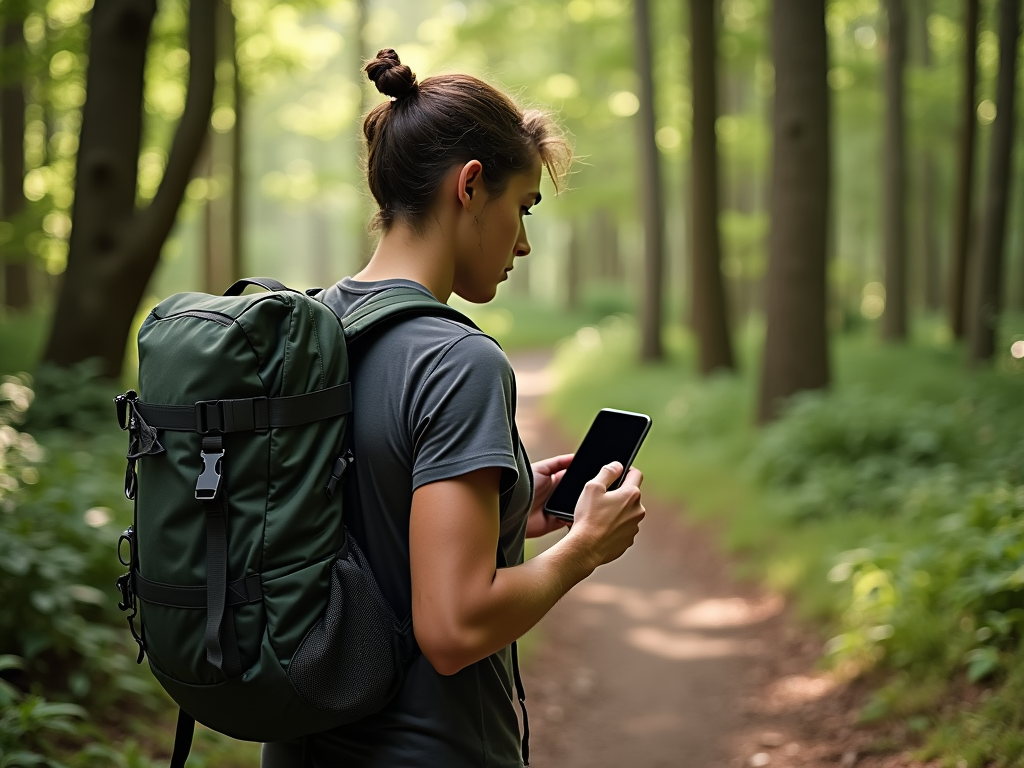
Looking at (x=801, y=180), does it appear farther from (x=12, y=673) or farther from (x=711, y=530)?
(x=12, y=673)

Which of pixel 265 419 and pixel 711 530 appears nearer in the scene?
pixel 265 419

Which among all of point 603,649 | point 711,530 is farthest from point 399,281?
point 711,530

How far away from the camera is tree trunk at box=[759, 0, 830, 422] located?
9320 mm

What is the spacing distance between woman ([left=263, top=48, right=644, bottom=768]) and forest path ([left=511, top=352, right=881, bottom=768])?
3.27 m

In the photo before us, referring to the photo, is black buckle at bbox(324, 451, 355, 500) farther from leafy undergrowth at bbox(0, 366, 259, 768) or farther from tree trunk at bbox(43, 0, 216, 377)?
tree trunk at bbox(43, 0, 216, 377)

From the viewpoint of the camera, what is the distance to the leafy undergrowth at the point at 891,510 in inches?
171

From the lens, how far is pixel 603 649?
6.57 m

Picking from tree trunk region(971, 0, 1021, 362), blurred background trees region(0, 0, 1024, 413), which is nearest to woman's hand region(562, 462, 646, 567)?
blurred background trees region(0, 0, 1024, 413)

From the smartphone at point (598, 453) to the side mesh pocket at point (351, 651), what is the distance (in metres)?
0.59

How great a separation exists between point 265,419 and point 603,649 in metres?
5.41

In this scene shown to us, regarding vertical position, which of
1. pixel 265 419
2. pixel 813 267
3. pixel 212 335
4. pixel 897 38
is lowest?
pixel 813 267

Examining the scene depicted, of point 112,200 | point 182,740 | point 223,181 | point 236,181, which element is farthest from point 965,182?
point 182,740

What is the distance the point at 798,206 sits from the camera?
9664 mm

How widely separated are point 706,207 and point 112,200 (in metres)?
7.94
